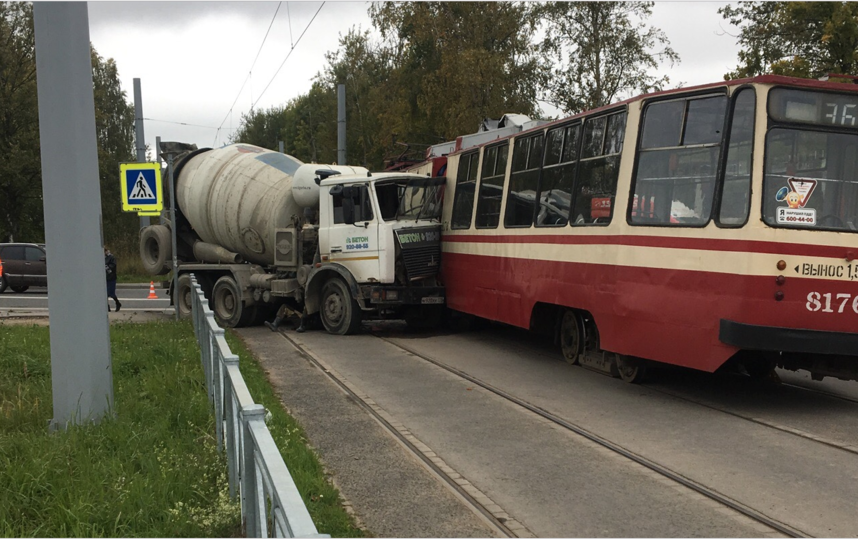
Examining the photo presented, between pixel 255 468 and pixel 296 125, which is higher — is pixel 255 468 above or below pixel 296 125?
below

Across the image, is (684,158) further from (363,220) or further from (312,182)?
(312,182)

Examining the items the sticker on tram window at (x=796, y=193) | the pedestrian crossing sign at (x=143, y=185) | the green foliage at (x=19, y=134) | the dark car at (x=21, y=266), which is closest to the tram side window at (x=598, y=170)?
the sticker on tram window at (x=796, y=193)

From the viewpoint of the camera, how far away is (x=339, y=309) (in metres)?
14.4

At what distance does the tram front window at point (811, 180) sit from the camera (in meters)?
7.49

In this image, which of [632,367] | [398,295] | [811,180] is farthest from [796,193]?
[398,295]

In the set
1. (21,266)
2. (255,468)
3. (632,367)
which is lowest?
(21,266)

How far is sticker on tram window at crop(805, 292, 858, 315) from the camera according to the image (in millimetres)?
7387

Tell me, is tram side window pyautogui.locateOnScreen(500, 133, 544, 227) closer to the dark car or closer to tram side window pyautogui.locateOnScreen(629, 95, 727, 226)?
tram side window pyautogui.locateOnScreen(629, 95, 727, 226)

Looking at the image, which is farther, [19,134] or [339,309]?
[19,134]

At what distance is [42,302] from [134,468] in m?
21.0

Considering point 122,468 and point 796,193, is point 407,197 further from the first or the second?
point 122,468

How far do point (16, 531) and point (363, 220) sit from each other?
375 inches

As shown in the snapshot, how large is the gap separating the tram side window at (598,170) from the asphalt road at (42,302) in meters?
13.8

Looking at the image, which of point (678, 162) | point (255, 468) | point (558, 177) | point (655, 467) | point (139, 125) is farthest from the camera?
point (139, 125)
